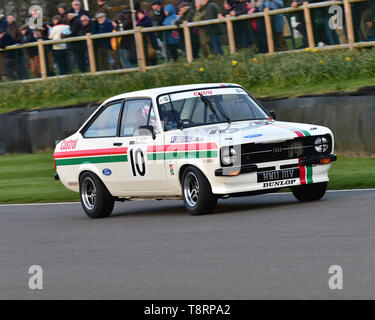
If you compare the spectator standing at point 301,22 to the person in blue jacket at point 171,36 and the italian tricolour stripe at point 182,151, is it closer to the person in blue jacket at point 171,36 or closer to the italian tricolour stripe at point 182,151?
the person in blue jacket at point 171,36

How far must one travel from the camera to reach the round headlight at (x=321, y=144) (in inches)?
476

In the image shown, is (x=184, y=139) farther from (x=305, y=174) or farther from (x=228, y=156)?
(x=305, y=174)

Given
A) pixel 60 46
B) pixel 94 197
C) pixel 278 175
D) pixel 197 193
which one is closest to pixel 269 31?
pixel 60 46

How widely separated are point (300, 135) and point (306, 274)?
14.5 ft

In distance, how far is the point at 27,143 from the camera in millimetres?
23766

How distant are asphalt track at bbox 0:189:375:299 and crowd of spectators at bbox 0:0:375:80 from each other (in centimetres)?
969

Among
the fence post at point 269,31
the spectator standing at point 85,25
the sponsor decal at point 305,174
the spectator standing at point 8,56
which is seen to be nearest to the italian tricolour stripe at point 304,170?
the sponsor decal at point 305,174

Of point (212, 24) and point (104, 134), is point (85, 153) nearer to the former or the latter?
point (104, 134)

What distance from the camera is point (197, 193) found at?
1174 centimetres

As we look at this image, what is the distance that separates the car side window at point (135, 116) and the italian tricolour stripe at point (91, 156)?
261 millimetres

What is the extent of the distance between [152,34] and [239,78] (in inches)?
139

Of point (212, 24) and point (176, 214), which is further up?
point (212, 24)

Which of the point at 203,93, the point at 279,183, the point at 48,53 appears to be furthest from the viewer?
the point at 48,53

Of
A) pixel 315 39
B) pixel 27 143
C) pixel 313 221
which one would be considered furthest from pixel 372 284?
pixel 27 143
